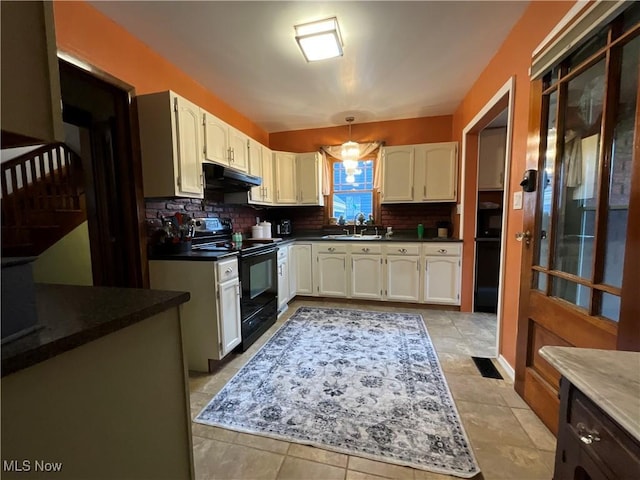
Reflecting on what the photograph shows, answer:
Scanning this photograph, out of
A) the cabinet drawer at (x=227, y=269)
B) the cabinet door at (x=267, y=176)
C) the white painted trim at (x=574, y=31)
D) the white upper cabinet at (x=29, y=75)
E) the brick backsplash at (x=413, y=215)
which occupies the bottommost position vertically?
the cabinet drawer at (x=227, y=269)

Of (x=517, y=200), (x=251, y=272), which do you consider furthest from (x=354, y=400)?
(x=517, y=200)

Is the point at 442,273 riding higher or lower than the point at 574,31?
lower

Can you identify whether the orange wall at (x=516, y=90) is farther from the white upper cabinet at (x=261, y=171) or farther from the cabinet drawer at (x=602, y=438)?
the white upper cabinet at (x=261, y=171)

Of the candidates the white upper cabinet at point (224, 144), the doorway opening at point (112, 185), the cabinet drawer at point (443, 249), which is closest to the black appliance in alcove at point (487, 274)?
the cabinet drawer at point (443, 249)

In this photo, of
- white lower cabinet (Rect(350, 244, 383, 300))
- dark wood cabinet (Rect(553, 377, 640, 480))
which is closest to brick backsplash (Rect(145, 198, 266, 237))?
white lower cabinet (Rect(350, 244, 383, 300))

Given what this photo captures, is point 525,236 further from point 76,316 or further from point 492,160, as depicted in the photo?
point 76,316

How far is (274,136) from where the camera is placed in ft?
14.1

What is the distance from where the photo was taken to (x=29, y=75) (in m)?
0.55

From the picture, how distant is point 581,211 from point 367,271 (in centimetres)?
233

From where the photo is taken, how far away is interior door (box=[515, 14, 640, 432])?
1.08 m

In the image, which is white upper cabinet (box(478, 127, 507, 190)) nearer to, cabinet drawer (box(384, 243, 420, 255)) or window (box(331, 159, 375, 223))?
cabinet drawer (box(384, 243, 420, 255))

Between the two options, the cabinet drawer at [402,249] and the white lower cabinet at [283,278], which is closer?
the white lower cabinet at [283,278]

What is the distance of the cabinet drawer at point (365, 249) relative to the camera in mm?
3448

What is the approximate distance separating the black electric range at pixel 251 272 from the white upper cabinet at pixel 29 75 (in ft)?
5.73
